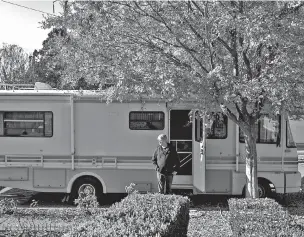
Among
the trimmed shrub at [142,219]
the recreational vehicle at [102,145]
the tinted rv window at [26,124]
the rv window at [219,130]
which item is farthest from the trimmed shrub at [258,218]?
the tinted rv window at [26,124]

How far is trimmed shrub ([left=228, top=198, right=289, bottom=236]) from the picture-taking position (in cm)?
471

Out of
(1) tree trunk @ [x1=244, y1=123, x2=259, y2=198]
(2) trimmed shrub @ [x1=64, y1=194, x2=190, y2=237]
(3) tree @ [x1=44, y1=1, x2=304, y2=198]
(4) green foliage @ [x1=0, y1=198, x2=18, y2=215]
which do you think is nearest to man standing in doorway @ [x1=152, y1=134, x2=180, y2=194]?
(1) tree trunk @ [x1=244, y1=123, x2=259, y2=198]

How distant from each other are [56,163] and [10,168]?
42.6 inches

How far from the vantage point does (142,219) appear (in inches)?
197

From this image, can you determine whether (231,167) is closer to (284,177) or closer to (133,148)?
(284,177)

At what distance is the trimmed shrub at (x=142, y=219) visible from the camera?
4.43 metres

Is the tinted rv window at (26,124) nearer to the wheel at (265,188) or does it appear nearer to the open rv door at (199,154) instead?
the open rv door at (199,154)

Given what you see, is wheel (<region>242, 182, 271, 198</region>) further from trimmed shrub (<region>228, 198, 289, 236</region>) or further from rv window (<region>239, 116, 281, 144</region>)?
trimmed shrub (<region>228, 198, 289, 236</region>)

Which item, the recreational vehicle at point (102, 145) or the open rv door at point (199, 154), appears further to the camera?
the recreational vehicle at point (102, 145)

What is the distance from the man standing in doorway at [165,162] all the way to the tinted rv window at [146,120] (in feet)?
3.66

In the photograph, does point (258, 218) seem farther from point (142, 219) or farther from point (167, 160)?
point (167, 160)

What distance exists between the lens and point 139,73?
6.41 meters

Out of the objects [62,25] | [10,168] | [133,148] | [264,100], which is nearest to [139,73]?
[62,25]

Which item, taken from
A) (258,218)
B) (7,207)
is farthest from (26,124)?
(258,218)
